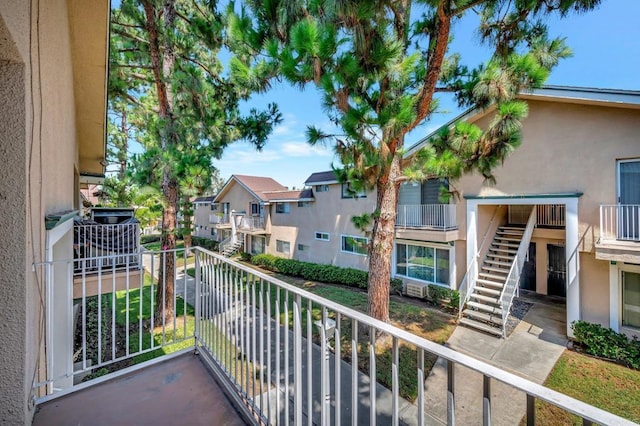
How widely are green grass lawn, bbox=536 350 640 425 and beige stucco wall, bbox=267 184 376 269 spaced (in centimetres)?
763

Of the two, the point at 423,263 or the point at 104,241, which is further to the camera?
the point at 423,263

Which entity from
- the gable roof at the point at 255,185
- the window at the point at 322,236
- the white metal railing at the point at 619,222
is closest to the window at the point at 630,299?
the white metal railing at the point at 619,222

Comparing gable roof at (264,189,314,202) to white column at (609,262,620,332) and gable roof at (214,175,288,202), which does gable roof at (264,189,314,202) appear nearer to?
gable roof at (214,175,288,202)

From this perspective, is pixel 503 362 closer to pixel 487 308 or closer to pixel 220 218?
pixel 487 308

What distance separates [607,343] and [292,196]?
1475 cm

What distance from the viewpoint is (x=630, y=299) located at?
23.5ft

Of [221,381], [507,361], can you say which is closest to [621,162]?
[507,361]

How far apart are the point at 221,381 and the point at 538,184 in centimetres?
981

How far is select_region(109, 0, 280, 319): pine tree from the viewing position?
23.2 feet

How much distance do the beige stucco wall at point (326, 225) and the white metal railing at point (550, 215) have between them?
670 cm

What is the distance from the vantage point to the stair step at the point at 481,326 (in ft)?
25.3

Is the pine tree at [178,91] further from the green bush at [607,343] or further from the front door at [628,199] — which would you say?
the green bush at [607,343]

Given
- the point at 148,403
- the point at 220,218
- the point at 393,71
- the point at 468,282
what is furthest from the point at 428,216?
the point at 220,218

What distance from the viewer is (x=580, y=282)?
772 centimetres
